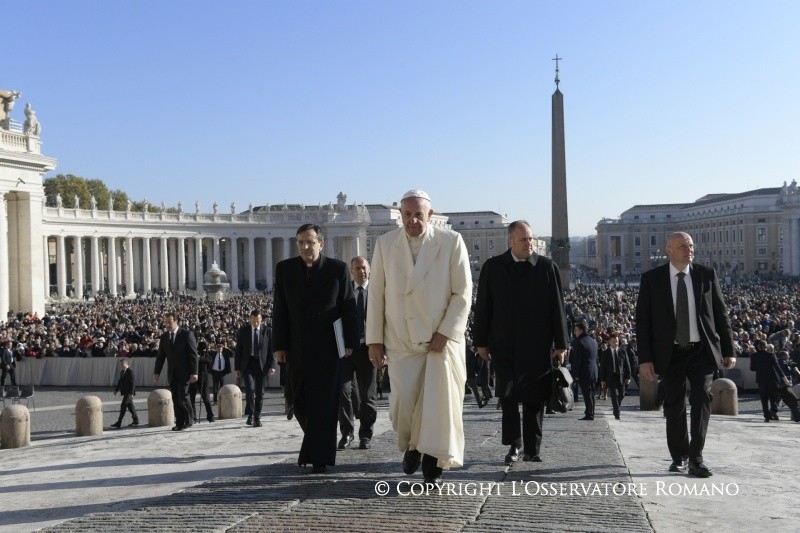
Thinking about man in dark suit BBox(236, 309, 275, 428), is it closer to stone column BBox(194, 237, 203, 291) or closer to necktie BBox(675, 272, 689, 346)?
necktie BBox(675, 272, 689, 346)

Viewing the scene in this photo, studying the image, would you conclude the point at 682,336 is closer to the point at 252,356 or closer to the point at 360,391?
the point at 360,391

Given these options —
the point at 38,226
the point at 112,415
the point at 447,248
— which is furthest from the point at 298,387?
the point at 38,226

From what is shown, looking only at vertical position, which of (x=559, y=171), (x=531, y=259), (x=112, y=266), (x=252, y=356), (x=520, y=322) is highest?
(x=559, y=171)

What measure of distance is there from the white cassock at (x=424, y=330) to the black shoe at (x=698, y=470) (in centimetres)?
156

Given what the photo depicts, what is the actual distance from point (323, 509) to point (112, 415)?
494 inches

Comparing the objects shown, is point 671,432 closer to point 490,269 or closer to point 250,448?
point 490,269

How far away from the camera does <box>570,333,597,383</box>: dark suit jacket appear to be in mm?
12156

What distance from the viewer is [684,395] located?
19.9 feet

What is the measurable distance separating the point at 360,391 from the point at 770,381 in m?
8.63

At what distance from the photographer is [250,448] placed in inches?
306

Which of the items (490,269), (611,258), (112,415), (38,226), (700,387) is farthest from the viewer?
(611,258)

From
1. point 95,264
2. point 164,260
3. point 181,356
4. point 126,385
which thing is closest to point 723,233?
point 164,260

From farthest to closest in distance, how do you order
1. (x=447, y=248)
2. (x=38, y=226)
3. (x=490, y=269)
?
(x=38, y=226), (x=490, y=269), (x=447, y=248)

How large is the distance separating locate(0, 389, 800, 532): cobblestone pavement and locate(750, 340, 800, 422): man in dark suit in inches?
314
